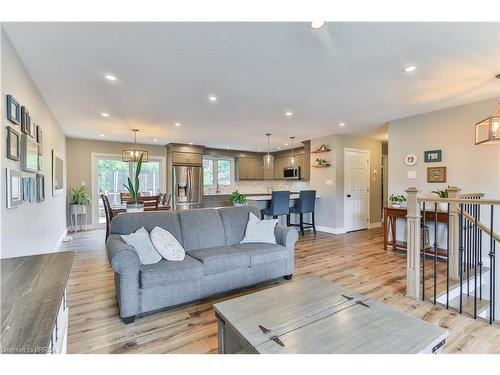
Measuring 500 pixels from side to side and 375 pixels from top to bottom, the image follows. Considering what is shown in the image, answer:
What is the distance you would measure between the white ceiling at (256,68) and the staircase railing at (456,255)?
4.27 ft

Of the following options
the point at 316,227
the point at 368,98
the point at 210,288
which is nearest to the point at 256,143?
the point at 316,227

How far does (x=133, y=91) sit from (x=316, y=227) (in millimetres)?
4968

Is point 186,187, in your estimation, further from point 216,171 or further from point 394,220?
point 394,220

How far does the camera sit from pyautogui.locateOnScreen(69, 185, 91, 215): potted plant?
6078 mm

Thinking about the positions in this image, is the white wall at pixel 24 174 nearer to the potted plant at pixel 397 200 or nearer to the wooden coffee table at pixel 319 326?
the wooden coffee table at pixel 319 326

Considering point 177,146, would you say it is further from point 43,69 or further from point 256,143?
point 43,69

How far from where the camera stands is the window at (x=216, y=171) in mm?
8109

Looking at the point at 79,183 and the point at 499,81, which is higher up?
the point at 499,81

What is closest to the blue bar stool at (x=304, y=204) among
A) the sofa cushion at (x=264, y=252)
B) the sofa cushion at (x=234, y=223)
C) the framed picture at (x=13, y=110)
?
the sofa cushion at (x=234, y=223)

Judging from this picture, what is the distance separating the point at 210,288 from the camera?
2.50 meters

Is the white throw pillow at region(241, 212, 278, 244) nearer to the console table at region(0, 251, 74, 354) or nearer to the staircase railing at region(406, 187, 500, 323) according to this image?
the staircase railing at region(406, 187, 500, 323)

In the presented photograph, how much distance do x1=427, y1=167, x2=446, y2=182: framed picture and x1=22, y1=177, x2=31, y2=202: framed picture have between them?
5.42 meters

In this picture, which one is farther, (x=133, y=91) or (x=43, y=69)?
(x=133, y=91)

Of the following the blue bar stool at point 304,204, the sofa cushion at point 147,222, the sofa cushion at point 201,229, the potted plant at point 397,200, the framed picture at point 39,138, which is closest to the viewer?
the sofa cushion at point 147,222
